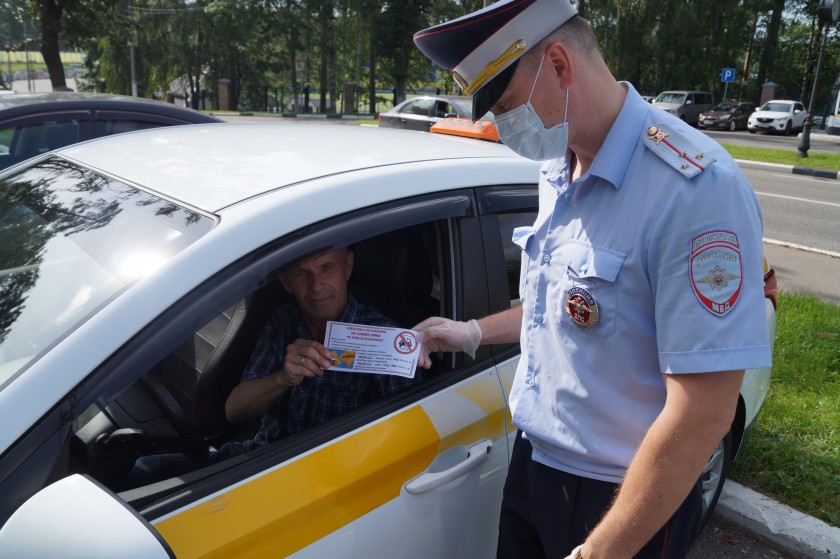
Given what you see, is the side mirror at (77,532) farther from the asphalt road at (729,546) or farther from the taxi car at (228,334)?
the asphalt road at (729,546)

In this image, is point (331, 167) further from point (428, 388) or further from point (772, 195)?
point (772, 195)

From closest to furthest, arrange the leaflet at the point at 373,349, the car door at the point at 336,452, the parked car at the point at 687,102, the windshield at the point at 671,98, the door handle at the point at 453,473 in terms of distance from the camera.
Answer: the car door at the point at 336,452 → the door handle at the point at 453,473 → the leaflet at the point at 373,349 → the parked car at the point at 687,102 → the windshield at the point at 671,98

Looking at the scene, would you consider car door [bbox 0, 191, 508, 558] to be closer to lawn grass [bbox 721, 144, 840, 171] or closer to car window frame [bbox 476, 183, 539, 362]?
car window frame [bbox 476, 183, 539, 362]

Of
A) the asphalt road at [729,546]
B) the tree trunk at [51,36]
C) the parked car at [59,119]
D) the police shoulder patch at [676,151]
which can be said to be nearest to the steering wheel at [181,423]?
the police shoulder patch at [676,151]

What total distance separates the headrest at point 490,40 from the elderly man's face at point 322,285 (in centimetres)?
A: 68

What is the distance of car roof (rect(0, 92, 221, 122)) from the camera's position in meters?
4.27

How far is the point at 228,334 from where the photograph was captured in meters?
2.09

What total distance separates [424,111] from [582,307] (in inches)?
585

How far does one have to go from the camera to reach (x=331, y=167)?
Result: 176cm

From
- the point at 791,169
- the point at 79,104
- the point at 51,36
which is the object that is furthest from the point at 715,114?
the point at 79,104

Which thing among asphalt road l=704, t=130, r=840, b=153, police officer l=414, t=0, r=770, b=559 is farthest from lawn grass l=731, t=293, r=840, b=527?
asphalt road l=704, t=130, r=840, b=153

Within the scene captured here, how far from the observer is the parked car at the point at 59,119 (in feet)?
14.1

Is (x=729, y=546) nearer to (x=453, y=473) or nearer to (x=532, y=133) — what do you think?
(x=453, y=473)

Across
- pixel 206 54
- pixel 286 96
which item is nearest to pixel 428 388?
pixel 206 54
